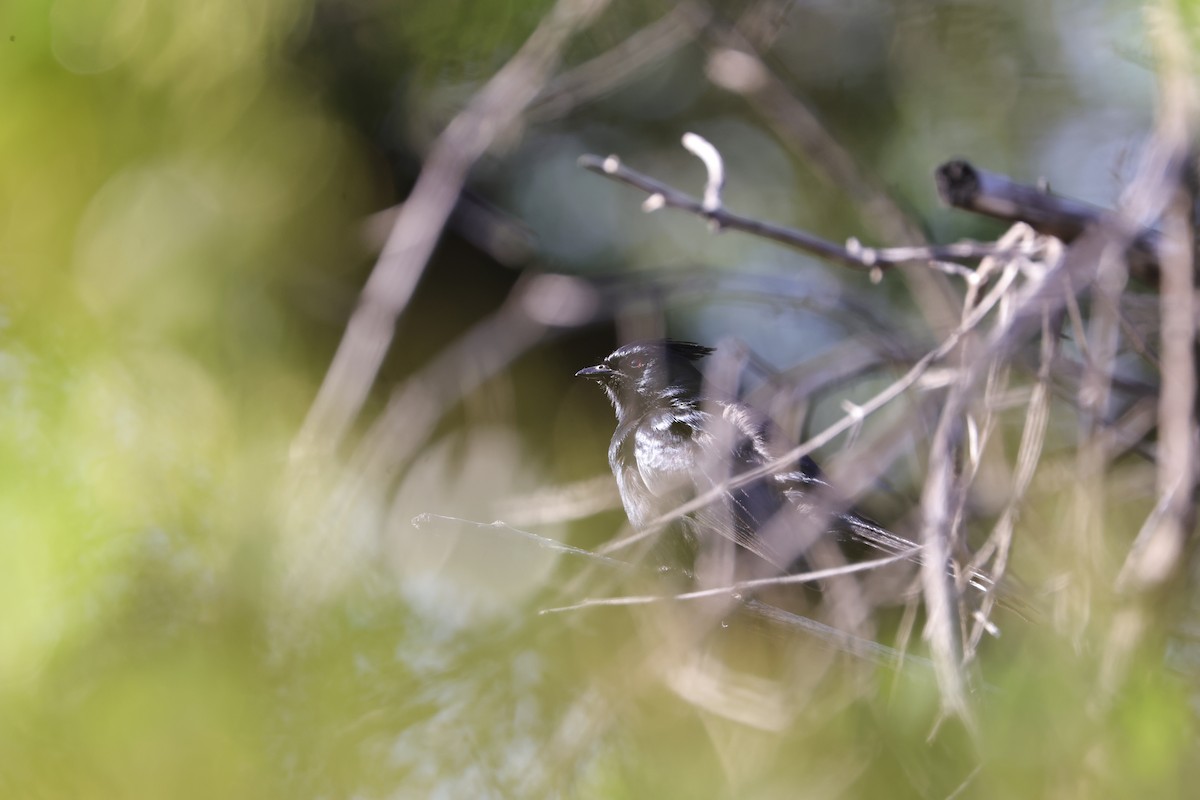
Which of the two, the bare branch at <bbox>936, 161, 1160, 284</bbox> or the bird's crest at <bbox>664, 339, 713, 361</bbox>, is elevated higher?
the bare branch at <bbox>936, 161, 1160, 284</bbox>

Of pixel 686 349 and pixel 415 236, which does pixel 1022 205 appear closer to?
pixel 686 349

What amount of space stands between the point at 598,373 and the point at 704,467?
1.42 feet

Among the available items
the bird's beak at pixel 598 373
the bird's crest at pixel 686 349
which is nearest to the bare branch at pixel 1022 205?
the bird's crest at pixel 686 349

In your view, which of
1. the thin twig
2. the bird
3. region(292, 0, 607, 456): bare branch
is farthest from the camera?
the bird

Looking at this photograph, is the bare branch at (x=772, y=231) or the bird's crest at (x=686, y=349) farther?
the bird's crest at (x=686, y=349)

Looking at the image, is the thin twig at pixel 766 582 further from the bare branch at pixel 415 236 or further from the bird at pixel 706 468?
the bare branch at pixel 415 236

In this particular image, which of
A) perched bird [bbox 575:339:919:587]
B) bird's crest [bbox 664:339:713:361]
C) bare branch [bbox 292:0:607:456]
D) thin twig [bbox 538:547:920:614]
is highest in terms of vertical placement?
bare branch [bbox 292:0:607:456]

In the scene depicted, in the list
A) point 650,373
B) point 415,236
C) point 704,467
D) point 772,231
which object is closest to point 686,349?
point 650,373

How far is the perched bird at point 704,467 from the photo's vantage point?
2.04m

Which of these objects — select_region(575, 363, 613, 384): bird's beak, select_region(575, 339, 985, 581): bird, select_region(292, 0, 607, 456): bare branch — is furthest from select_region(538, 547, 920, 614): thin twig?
select_region(575, 363, 613, 384): bird's beak

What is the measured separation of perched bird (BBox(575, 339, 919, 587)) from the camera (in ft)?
6.71

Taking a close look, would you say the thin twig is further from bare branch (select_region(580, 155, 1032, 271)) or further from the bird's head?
the bird's head

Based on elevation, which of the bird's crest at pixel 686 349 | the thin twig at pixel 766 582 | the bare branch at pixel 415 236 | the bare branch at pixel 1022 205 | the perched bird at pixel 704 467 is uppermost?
the bare branch at pixel 415 236

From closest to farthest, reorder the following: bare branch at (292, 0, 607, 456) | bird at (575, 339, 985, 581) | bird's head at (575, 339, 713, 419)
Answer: bare branch at (292, 0, 607, 456), bird at (575, 339, 985, 581), bird's head at (575, 339, 713, 419)
